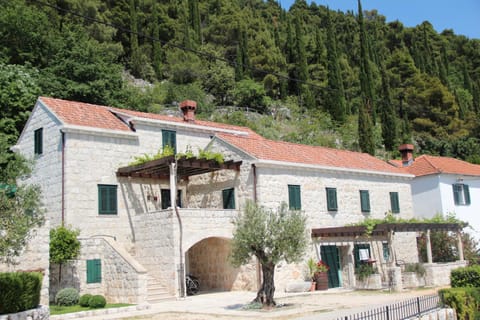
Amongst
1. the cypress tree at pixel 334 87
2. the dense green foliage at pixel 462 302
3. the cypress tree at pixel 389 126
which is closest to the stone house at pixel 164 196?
the dense green foliage at pixel 462 302

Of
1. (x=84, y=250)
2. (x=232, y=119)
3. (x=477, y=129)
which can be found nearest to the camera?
(x=84, y=250)

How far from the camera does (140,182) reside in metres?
25.4

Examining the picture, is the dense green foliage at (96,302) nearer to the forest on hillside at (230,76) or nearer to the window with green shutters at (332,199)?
the window with green shutters at (332,199)

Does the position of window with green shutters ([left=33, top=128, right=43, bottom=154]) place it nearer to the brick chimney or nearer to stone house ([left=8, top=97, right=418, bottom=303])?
stone house ([left=8, top=97, right=418, bottom=303])

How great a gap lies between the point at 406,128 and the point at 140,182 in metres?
45.2

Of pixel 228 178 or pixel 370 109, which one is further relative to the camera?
pixel 370 109

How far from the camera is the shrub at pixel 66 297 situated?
19625 millimetres

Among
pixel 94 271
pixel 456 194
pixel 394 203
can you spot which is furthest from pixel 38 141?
pixel 456 194

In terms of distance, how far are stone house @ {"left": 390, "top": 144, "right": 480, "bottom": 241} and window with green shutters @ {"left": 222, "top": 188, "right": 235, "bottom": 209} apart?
1494cm

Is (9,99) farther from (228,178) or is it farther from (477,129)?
(477,129)

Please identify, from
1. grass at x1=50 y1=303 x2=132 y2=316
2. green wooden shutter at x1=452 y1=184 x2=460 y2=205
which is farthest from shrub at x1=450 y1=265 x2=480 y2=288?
green wooden shutter at x1=452 y1=184 x2=460 y2=205

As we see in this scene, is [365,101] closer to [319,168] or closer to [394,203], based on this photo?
[394,203]

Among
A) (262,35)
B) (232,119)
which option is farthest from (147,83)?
(262,35)

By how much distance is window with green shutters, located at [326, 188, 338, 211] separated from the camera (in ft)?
90.1
